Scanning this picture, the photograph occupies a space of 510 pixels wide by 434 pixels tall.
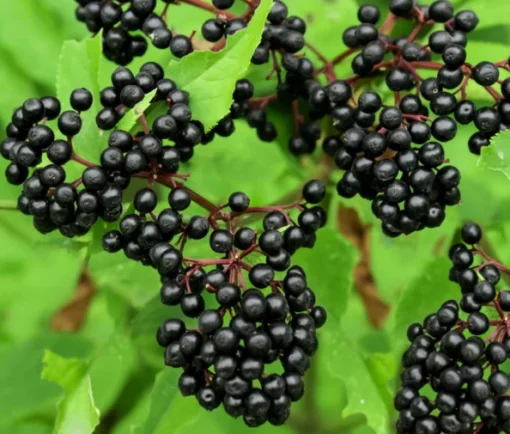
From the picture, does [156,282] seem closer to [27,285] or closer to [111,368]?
[111,368]

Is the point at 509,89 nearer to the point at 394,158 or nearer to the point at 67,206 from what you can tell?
the point at 394,158

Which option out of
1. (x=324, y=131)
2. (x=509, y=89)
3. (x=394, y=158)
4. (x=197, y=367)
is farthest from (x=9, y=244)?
(x=509, y=89)

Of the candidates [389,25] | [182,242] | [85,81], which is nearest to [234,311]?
[182,242]

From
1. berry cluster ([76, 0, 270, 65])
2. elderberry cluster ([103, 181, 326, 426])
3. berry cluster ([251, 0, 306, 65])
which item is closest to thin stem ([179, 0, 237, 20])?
berry cluster ([76, 0, 270, 65])

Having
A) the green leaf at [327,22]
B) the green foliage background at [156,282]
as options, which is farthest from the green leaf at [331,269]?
the green leaf at [327,22]

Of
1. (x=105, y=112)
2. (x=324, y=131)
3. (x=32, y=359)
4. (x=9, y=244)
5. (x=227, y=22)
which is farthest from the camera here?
(x=9, y=244)

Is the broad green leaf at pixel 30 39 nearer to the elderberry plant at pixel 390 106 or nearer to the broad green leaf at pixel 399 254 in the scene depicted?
the elderberry plant at pixel 390 106
